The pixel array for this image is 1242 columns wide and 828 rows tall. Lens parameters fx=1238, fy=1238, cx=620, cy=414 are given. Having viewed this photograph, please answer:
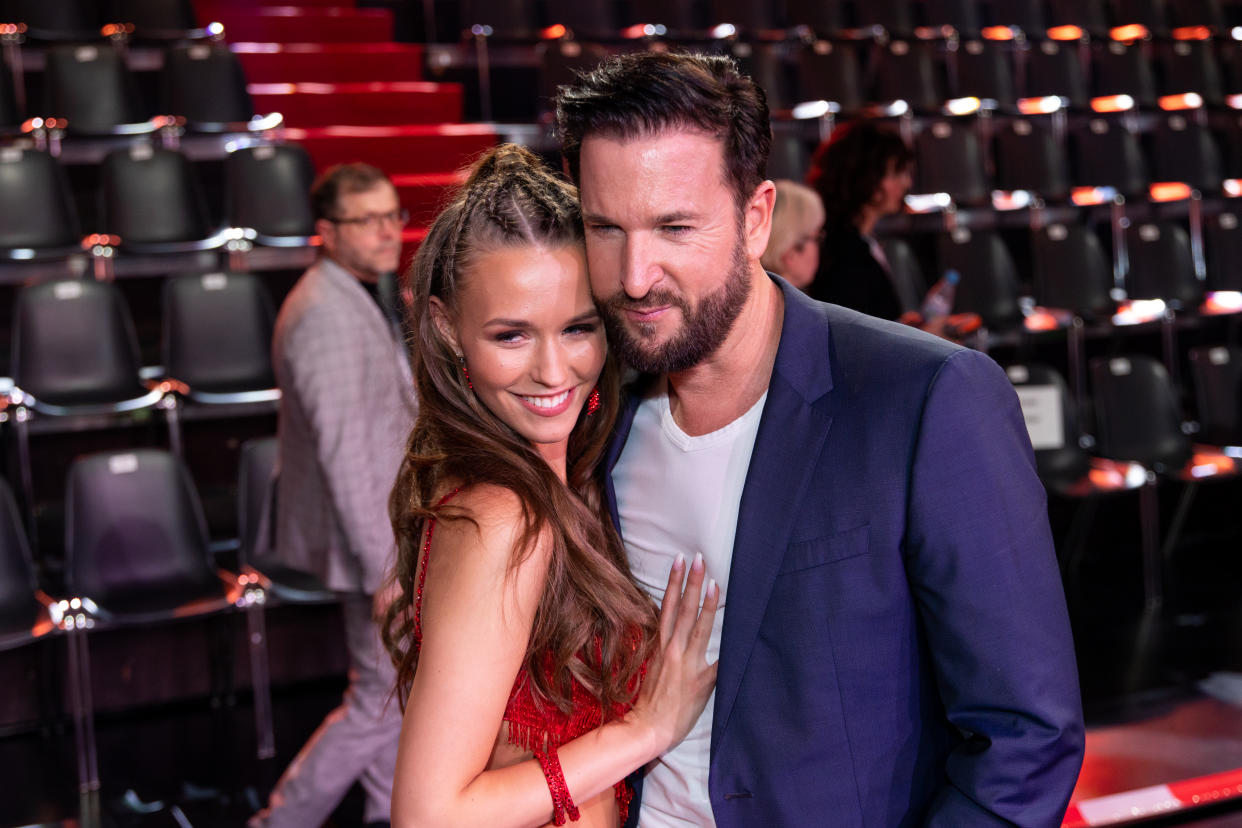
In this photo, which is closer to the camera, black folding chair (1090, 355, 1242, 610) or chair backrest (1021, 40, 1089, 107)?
black folding chair (1090, 355, 1242, 610)

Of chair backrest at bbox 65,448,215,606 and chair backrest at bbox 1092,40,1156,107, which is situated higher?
chair backrest at bbox 1092,40,1156,107

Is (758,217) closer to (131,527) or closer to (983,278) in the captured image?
(131,527)

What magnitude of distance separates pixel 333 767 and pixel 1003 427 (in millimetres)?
2278

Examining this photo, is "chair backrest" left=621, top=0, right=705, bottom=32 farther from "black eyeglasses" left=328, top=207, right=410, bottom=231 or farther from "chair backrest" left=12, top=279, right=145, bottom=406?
"black eyeglasses" left=328, top=207, right=410, bottom=231

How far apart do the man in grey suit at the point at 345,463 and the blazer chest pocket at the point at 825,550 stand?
69.7 inches

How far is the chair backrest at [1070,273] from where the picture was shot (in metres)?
5.70

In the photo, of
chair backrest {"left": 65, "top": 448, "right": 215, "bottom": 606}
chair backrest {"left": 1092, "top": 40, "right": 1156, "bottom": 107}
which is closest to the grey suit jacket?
chair backrest {"left": 65, "top": 448, "right": 215, "bottom": 606}

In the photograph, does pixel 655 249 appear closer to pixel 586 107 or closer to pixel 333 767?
pixel 586 107

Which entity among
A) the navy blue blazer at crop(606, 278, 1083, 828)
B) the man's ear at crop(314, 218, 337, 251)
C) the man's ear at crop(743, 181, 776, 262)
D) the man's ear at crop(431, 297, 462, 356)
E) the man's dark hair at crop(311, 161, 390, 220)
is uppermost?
the man's ear at crop(743, 181, 776, 262)

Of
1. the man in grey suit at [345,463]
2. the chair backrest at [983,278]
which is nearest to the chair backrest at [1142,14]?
the chair backrest at [983,278]

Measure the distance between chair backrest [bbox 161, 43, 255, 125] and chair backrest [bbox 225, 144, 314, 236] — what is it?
40cm

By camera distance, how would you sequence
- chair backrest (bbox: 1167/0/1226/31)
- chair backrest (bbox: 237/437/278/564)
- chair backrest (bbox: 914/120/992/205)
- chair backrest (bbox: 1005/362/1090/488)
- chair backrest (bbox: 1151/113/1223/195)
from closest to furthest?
chair backrest (bbox: 237/437/278/564), chair backrest (bbox: 1005/362/1090/488), chair backrest (bbox: 914/120/992/205), chair backrest (bbox: 1151/113/1223/195), chair backrest (bbox: 1167/0/1226/31)

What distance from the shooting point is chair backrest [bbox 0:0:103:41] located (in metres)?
5.46

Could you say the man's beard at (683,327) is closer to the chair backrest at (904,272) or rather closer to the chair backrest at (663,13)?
the chair backrest at (904,272)
